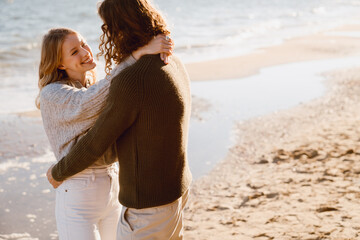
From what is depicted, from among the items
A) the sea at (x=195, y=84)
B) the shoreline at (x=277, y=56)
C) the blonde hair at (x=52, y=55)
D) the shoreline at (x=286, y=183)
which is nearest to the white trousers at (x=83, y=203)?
the blonde hair at (x=52, y=55)

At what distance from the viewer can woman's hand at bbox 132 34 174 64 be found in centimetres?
193

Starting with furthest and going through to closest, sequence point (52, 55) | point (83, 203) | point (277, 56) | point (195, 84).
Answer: point (277, 56) → point (195, 84) → point (52, 55) → point (83, 203)

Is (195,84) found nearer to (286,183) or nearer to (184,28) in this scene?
(286,183)

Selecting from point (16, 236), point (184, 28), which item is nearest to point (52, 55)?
point (16, 236)

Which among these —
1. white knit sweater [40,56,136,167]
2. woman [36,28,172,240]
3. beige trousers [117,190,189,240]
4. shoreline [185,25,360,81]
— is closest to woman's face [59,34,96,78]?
woman [36,28,172,240]

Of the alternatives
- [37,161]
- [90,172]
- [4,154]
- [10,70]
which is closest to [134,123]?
[90,172]

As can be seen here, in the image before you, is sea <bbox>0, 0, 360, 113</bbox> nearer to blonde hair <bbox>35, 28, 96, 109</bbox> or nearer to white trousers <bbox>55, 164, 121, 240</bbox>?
blonde hair <bbox>35, 28, 96, 109</bbox>

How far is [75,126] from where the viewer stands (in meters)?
2.23

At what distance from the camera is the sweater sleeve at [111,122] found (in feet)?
5.90

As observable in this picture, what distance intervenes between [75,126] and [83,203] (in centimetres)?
41

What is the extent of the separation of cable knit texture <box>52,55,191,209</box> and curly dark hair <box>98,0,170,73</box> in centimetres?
10

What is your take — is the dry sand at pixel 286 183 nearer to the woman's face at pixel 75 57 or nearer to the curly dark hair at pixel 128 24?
the woman's face at pixel 75 57

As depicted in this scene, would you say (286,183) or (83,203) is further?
(286,183)

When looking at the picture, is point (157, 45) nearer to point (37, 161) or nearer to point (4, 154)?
point (37, 161)
